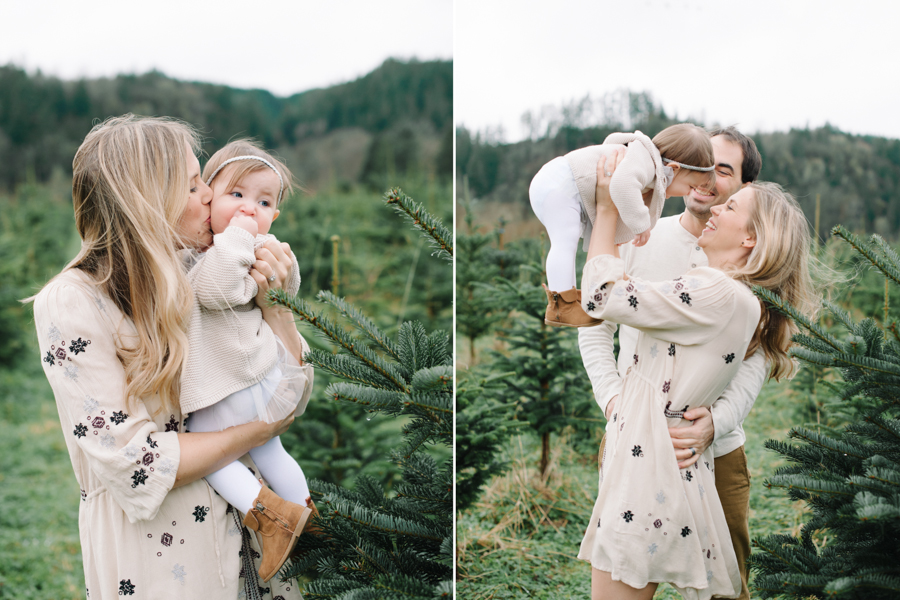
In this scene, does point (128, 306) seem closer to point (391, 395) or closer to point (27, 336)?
point (391, 395)

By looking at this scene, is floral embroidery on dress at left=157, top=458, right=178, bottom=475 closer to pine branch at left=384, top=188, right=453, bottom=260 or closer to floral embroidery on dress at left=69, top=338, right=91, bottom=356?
floral embroidery on dress at left=69, top=338, right=91, bottom=356

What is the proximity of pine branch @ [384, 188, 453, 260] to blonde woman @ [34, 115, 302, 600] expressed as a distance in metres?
0.37

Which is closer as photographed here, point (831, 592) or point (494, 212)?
point (831, 592)

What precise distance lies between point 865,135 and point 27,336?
7.82 metres

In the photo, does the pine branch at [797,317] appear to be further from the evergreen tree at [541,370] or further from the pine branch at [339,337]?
the evergreen tree at [541,370]

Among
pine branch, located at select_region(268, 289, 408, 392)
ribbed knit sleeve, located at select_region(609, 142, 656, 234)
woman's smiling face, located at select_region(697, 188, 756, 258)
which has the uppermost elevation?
ribbed knit sleeve, located at select_region(609, 142, 656, 234)

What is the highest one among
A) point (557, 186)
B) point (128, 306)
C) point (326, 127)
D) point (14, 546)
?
point (326, 127)

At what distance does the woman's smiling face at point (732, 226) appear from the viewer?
5.51 feet

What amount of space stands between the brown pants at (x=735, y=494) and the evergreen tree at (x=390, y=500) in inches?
23.1

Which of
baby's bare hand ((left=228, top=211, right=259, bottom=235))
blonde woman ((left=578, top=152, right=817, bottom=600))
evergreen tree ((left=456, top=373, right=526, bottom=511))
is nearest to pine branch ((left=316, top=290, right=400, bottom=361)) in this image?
baby's bare hand ((left=228, top=211, right=259, bottom=235))

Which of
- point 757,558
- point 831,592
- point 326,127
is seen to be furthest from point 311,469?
point 326,127

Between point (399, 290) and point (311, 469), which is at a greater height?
point (399, 290)

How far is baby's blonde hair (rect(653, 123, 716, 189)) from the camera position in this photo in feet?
5.25

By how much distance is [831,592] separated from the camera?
4.07 ft
